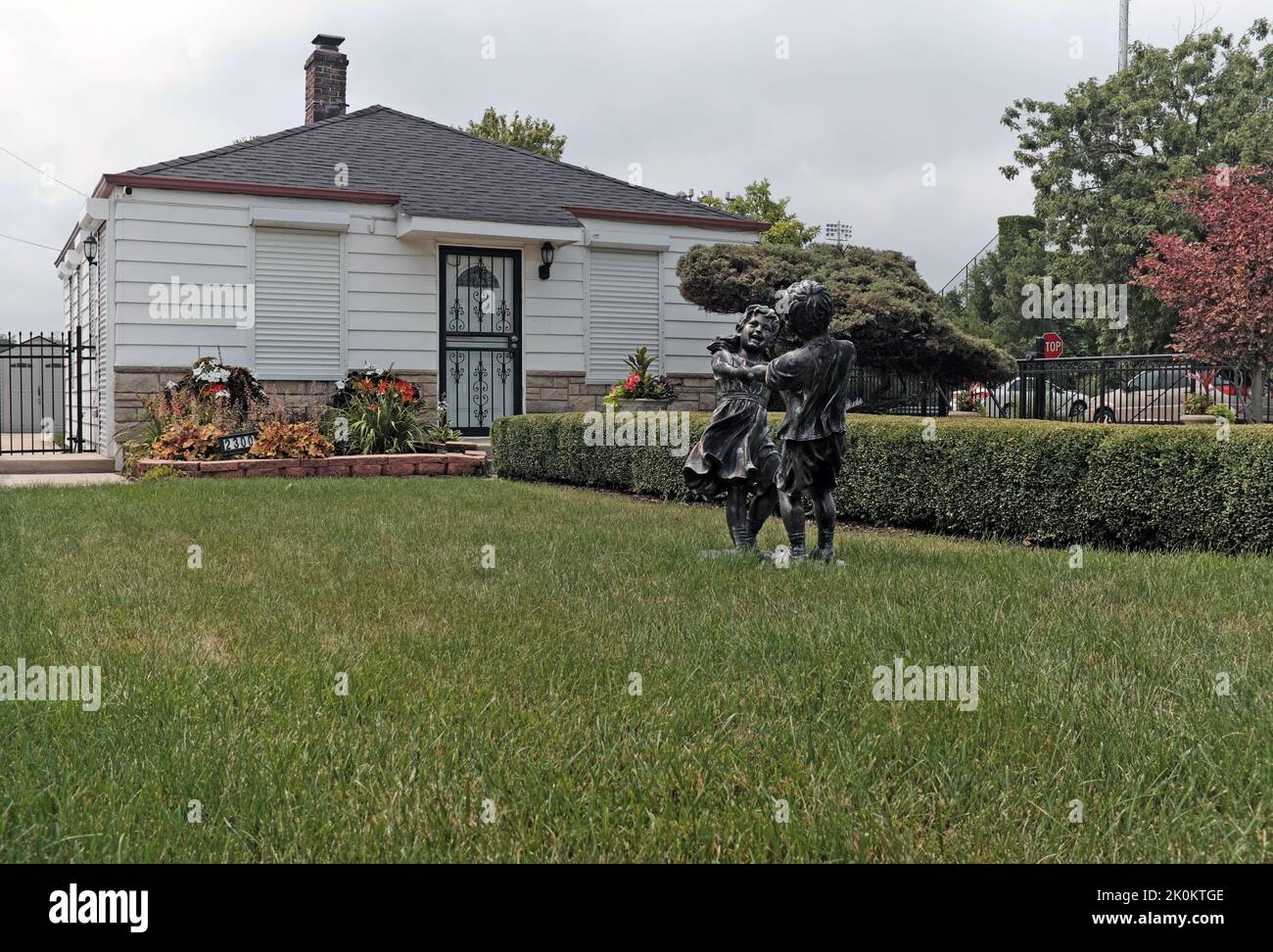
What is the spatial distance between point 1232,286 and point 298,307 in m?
15.0

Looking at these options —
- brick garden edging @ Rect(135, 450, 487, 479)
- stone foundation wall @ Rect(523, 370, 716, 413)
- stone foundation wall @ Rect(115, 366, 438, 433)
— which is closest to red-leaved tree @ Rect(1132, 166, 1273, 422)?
stone foundation wall @ Rect(523, 370, 716, 413)

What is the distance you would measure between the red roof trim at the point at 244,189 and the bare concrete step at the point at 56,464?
12.0 feet

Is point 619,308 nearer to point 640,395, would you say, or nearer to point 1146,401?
point 640,395

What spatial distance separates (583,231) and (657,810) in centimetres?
1501

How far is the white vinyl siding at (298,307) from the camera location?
15.8m

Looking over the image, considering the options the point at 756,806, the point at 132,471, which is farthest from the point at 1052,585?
the point at 132,471

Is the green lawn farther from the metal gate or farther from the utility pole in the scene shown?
the utility pole

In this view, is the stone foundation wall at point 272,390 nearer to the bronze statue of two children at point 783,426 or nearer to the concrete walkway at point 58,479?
the concrete walkway at point 58,479

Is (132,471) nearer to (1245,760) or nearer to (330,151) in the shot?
(330,151)

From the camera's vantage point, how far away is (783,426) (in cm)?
677

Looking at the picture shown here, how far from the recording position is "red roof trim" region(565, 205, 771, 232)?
1759 cm

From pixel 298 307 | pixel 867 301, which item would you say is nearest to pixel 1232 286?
pixel 867 301

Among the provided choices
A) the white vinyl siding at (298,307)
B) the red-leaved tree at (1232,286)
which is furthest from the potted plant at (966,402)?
the white vinyl siding at (298,307)
